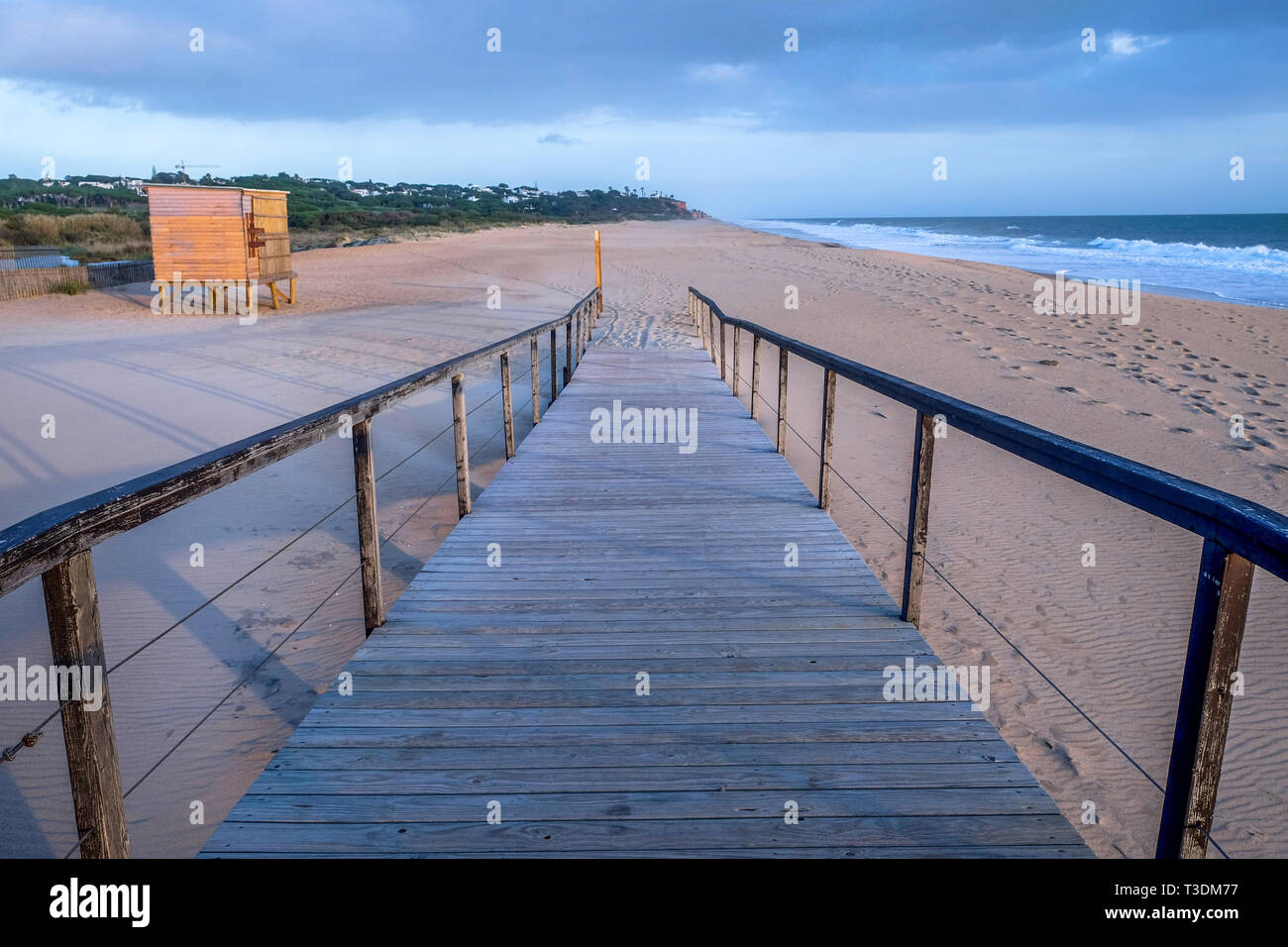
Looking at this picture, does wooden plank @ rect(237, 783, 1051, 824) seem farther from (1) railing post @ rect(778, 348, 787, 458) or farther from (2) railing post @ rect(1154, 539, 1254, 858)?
(1) railing post @ rect(778, 348, 787, 458)

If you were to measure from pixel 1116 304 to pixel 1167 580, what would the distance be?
50.5 feet

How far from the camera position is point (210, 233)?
56.0 ft

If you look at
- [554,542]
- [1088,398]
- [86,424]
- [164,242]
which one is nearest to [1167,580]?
[554,542]

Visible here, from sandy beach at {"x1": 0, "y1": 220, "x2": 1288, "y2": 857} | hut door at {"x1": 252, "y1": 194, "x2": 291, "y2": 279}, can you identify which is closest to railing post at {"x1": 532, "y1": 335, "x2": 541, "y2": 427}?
sandy beach at {"x1": 0, "y1": 220, "x2": 1288, "y2": 857}

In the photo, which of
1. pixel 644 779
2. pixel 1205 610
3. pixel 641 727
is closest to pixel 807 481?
pixel 641 727

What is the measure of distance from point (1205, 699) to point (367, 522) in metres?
2.57

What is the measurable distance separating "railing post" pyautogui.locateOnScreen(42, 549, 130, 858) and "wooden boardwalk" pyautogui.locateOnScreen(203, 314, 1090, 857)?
0.35m

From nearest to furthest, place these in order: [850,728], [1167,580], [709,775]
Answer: [709,775] → [850,728] → [1167,580]

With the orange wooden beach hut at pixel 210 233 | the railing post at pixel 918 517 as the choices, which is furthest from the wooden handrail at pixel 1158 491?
the orange wooden beach hut at pixel 210 233

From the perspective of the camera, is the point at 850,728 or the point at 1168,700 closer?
the point at 850,728

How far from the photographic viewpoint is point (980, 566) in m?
5.64

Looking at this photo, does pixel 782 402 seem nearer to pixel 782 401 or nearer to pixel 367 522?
pixel 782 401
